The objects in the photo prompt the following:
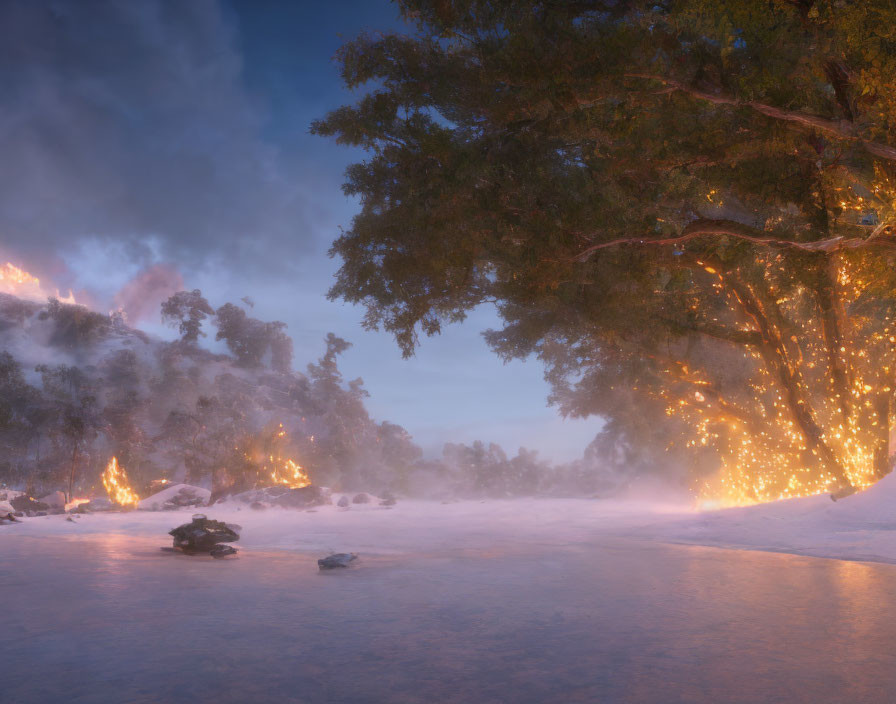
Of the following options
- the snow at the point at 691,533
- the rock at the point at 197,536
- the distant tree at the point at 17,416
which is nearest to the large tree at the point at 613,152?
the snow at the point at 691,533

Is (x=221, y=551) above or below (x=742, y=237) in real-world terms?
below

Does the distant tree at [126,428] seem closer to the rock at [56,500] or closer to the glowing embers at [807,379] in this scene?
the rock at [56,500]

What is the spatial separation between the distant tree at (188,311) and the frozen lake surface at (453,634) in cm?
5550

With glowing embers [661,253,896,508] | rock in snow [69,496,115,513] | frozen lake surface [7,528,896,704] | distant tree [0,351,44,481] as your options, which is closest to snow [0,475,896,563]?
frozen lake surface [7,528,896,704]

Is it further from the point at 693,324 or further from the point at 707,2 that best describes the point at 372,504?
the point at 707,2

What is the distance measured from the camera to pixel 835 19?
5957 mm

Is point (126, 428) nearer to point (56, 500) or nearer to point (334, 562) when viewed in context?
point (56, 500)

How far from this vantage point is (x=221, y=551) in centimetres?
918

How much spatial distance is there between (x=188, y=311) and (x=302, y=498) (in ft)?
133

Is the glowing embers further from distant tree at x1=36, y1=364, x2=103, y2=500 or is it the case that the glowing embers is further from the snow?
distant tree at x1=36, y1=364, x2=103, y2=500

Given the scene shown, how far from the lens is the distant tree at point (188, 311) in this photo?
58.0m

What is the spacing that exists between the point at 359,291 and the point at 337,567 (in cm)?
602

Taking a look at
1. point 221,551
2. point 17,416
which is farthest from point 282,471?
point 221,551

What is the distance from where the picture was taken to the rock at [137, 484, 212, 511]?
24234 millimetres
